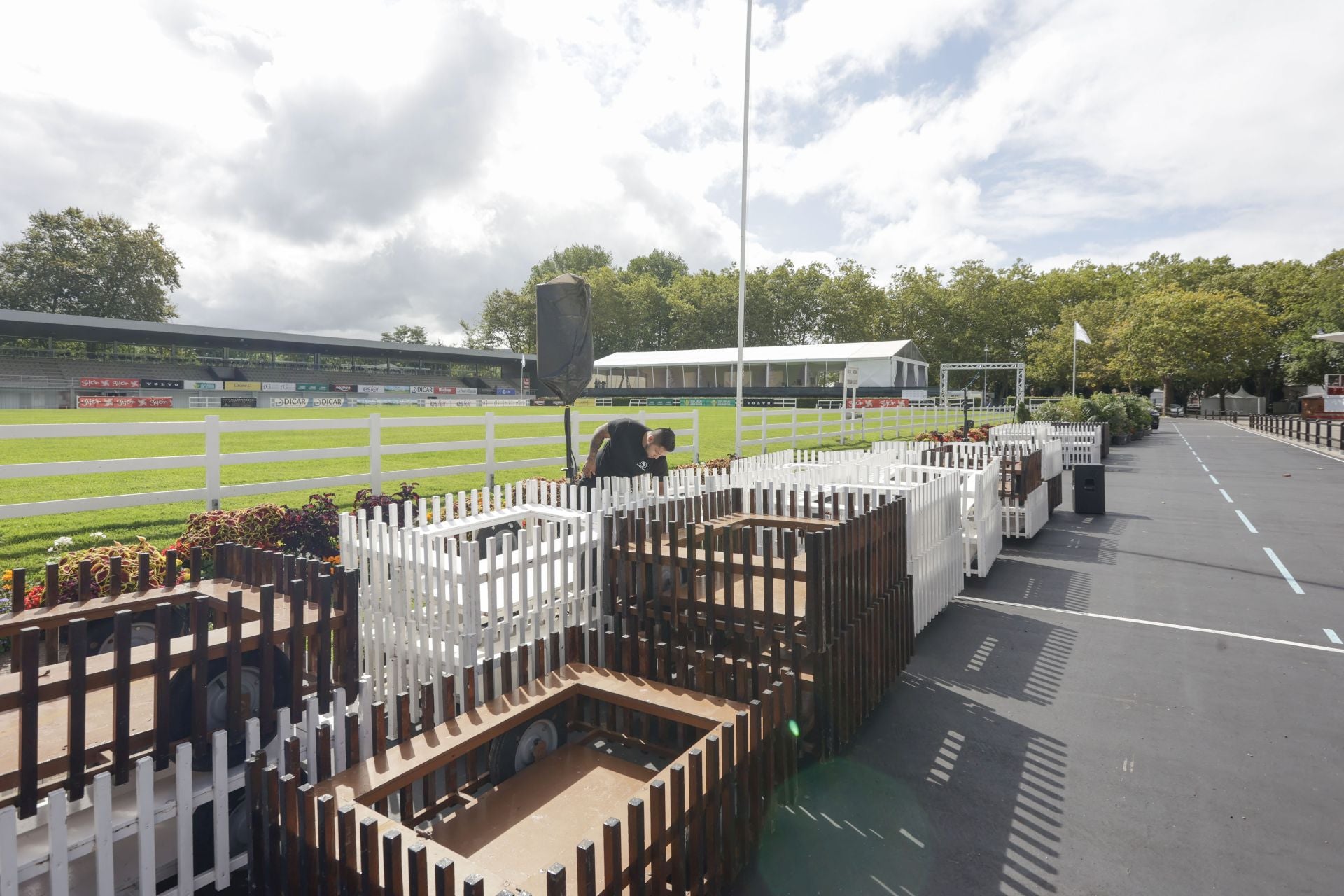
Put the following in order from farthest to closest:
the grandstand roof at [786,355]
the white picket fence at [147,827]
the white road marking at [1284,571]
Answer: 1. the grandstand roof at [786,355]
2. the white road marking at [1284,571]
3. the white picket fence at [147,827]

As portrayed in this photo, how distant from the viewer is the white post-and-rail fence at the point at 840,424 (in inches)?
795

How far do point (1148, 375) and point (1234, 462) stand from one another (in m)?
39.5

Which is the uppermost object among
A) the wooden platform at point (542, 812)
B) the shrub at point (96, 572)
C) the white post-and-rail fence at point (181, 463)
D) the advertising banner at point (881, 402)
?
the advertising banner at point (881, 402)

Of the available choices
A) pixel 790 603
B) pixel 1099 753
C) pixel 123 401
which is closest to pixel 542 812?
pixel 790 603

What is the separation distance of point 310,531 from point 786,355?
50.7 meters

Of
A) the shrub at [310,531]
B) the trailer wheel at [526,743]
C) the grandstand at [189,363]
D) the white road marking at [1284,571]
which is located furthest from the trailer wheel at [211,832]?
the grandstand at [189,363]

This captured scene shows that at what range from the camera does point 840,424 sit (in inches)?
941

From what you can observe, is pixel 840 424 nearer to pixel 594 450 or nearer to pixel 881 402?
pixel 594 450

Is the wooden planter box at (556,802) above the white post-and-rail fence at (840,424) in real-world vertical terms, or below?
below

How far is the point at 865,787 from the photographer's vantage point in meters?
3.54

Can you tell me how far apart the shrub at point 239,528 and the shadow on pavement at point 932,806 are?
5.27 meters

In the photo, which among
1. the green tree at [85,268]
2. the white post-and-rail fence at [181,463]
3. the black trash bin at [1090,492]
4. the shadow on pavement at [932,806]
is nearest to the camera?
the shadow on pavement at [932,806]

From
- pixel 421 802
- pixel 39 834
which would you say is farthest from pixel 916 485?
pixel 39 834

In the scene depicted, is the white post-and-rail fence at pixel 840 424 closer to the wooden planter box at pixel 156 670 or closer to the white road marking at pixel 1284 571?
the white road marking at pixel 1284 571
